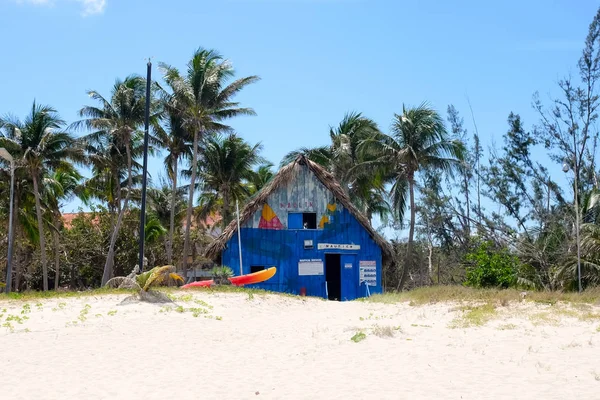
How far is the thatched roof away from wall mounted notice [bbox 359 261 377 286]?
0.76 meters

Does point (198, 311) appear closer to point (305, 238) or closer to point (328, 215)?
point (305, 238)

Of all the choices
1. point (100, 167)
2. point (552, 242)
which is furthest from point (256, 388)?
point (100, 167)

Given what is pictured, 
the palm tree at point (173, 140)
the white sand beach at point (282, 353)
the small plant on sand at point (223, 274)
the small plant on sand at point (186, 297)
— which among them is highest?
the palm tree at point (173, 140)

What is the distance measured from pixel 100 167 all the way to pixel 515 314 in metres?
23.0

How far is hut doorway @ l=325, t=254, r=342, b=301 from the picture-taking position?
25.3 m

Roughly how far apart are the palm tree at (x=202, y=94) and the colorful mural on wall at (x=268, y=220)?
545cm

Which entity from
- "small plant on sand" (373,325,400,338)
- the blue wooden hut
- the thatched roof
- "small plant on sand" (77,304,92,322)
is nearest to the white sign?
the blue wooden hut

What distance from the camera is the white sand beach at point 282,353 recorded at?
766 cm

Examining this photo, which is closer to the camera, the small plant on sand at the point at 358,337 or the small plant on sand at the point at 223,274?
the small plant on sand at the point at 358,337

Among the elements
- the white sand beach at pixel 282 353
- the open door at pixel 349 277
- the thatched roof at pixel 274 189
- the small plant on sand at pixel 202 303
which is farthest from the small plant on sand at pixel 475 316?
the thatched roof at pixel 274 189

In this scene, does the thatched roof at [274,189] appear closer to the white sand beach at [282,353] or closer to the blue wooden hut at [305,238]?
the blue wooden hut at [305,238]

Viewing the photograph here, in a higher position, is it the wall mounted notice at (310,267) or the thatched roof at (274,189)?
the thatched roof at (274,189)

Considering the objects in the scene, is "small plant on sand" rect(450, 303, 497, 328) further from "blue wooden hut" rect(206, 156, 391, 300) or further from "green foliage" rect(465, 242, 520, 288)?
"blue wooden hut" rect(206, 156, 391, 300)

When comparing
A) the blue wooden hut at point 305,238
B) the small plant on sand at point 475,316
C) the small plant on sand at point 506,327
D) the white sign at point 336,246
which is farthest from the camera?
the white sign at point 336,246
